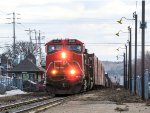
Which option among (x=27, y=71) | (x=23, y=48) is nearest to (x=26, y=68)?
(x=27, y=71)

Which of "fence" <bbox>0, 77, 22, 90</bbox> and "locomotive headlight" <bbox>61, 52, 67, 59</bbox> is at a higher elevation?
"locomotive headlight" <bbox>61, 52, 67, 59</bbox>

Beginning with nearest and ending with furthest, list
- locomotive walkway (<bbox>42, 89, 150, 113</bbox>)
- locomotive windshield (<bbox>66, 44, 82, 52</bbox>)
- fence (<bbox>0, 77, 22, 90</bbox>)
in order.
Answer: locomotive walkway (<bbox>42, 89, 150, 113</bbox>) → locomotive windshield (<bbox>66, 44, 82, 52</bbox>) → fence (<bbox>0, 77, 22, 90</bbox>)

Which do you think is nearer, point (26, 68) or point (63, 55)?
point (63, 55)

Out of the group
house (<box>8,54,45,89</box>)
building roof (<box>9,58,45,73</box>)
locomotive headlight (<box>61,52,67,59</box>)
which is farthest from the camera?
building roof (<box>9,58,45,73</box>)

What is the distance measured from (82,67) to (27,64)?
52.2 metres

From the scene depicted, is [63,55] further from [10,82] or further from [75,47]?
[10,82]

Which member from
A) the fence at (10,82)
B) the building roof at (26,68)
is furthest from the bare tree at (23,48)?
the fence at (10,82)

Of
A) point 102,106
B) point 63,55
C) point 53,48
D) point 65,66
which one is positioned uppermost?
point 53,48

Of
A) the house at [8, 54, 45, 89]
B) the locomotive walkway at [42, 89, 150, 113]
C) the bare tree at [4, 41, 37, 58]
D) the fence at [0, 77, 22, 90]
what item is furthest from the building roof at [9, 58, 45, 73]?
the locomotive walkway at [42, 89, 150, 113]

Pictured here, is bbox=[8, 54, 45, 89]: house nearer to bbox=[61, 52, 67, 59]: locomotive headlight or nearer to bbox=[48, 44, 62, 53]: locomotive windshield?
bbox=[48, 44, 62, 53]: locomotive windshield

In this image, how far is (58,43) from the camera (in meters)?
36.4

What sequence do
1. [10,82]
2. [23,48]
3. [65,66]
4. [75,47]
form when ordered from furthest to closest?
[23,48]
[10,82]
[75,47]
[65,66]

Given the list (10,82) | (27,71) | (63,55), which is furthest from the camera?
(27,71)

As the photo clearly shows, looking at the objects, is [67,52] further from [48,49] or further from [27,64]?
[27,64]
